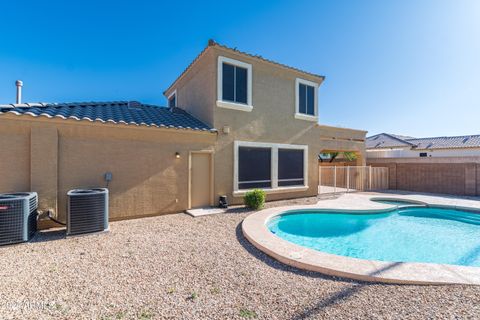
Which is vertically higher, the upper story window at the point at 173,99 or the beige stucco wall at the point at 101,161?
the upper story window at the point at 173,99

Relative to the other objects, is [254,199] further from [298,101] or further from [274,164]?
[298,101]

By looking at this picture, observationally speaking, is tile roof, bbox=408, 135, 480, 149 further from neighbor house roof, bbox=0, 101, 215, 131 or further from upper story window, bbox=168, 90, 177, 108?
neighbor house roof, bbox=0, 101, 215, 131

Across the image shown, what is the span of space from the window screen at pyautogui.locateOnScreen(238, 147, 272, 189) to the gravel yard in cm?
557

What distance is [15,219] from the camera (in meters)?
5.62

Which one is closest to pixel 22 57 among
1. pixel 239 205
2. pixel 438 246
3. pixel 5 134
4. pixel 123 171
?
pixel 5 134

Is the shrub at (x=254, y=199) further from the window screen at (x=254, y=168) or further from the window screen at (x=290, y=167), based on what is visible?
the window screen at (x=290, y=167)

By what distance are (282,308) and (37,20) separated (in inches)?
634

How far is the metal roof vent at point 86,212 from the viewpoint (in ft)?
20.5

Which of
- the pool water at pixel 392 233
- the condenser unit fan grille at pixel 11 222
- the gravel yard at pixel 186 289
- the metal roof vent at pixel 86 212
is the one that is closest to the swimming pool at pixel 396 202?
the pool water at pixel 392 233

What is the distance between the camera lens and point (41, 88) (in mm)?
14789

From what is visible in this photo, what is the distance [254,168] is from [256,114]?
3.01m

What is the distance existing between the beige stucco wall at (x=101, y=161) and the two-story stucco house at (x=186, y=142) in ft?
0.11

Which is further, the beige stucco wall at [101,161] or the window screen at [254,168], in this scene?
the window screen at [254,168]

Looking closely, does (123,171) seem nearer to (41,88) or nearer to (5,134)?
(5,134)
